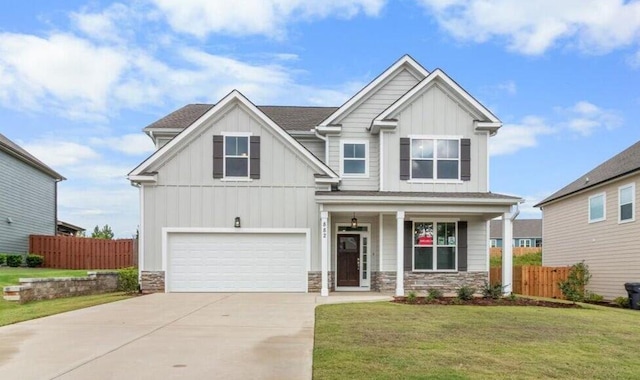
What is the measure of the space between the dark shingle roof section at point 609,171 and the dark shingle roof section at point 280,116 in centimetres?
1103

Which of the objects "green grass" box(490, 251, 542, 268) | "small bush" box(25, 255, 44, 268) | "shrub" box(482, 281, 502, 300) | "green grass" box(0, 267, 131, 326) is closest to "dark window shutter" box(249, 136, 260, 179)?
"green grass" box(0, 267, 131, 326)

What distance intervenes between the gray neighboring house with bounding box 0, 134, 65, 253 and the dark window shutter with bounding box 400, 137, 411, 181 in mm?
18310

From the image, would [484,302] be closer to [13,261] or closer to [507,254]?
[507,254]

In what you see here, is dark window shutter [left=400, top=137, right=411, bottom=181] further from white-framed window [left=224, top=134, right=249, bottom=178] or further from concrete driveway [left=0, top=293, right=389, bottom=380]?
concrete driveway [left=0, top=293, right=389, bottom=380]

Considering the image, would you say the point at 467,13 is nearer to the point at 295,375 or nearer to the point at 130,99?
the point at 130,99

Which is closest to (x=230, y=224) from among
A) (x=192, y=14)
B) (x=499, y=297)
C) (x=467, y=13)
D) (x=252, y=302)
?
(x=252, y=302)

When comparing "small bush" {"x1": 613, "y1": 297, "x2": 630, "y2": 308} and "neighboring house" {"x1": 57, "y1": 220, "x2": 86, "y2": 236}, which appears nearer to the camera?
"small bush" {"x1": 613, "y1": 297, "x2": 630, "y2": 308}

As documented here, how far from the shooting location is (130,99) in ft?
62.4

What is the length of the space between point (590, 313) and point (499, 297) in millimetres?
2937

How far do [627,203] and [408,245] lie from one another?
A: 800 cm

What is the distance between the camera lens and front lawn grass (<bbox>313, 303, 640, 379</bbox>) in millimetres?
6883

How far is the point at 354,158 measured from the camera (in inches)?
786

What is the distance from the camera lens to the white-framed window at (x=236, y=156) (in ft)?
61.0

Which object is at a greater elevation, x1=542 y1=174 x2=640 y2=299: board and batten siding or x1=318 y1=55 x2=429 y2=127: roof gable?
x1=318 y1=55 x2=429 y2=127: roof gable
